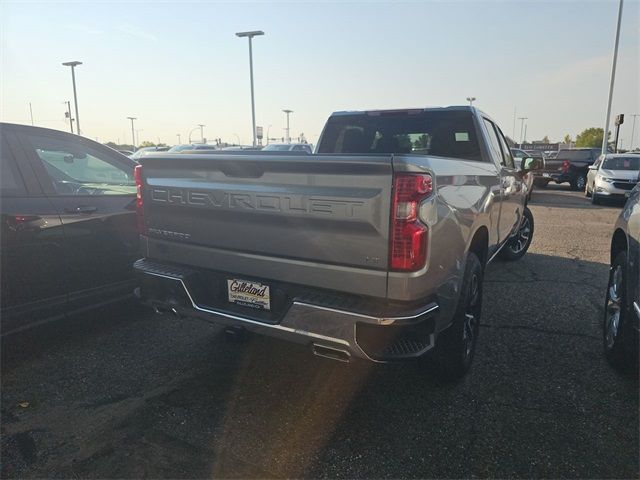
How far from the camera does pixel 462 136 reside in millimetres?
4371

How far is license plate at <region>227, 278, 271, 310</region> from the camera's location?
268cm

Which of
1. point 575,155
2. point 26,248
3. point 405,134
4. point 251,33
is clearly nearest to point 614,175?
point 575,155

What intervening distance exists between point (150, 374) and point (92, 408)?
49 cm

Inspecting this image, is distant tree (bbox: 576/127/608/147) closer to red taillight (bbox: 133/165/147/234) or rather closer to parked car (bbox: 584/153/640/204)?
parked car (bbox: 584/153/640/204)

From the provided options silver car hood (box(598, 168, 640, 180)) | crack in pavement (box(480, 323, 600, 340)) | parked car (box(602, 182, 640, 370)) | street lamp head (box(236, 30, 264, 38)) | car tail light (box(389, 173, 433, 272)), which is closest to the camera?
car tail light (box(389, 173, 433, 272))

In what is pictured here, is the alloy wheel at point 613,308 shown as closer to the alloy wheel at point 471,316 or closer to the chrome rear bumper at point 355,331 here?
the alloy wheel at point 471,316

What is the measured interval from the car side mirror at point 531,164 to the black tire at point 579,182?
641 inches

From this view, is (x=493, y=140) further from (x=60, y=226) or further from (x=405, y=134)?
(x=60, y=226)

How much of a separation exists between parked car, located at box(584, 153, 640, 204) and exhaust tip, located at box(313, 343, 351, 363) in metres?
12.9

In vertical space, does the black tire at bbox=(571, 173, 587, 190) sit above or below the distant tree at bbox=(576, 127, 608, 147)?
below

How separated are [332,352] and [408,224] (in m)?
0.81

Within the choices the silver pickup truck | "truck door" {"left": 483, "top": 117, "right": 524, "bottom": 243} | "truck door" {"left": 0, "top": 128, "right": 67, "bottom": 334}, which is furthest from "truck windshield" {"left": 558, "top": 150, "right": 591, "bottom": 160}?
Answer: "truck door" {"left": 0, "top": 128, "right": 67, "bottom": 334}

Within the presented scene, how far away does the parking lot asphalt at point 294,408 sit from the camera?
2.40 meters

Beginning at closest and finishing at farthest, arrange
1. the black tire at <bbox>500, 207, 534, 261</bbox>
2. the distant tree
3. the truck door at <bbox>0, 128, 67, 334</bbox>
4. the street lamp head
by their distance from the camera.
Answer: the truck door at <bbox>0, 128, 67, 334</bbox> → the black tire at <bbox>500, 207, 534, 261</bbox> → the street lamp head → the distant tree
